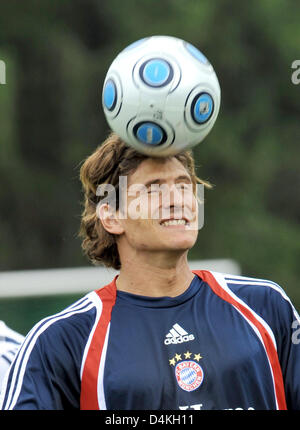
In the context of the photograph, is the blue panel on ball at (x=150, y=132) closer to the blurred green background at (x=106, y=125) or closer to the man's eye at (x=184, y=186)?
the man's eye at (x=184, y=186)

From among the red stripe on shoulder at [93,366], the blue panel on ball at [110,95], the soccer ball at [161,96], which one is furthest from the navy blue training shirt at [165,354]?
the blue panel on ball at [110,95]

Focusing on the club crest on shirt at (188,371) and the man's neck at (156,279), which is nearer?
the club crest on shirt at (188,371)

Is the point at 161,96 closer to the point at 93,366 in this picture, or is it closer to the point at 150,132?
the point at 150,132

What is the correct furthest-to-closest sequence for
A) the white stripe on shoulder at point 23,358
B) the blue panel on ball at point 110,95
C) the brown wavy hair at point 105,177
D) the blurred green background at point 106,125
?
the blurred green background at point 106,125
the brown wavy hair at point 105,177
the blue panel on ball at point 110,95
the white stripe on shoulder at point 23,358

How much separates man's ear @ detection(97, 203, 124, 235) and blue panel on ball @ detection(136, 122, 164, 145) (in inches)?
18.2

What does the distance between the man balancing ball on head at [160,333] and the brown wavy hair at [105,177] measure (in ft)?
0.04

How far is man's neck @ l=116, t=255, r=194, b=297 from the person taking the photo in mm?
4008

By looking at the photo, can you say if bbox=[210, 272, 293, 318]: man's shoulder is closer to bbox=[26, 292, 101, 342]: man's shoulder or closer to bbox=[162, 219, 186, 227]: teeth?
bbox=[162, 219, 186, 227]: teeth

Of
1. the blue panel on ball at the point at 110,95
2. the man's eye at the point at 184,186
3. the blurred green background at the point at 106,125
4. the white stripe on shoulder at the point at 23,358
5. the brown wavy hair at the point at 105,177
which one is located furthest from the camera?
the blurred green background at the point at 106,125

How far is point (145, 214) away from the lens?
3.95 m

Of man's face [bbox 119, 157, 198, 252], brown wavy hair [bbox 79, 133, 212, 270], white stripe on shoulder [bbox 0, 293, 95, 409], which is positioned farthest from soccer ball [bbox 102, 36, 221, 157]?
white stripe on shoulder [bbox 0, 293, 95, 409]

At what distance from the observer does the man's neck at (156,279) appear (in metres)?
4.01

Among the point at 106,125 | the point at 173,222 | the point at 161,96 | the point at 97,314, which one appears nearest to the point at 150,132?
the point at 161,96

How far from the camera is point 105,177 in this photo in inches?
167
